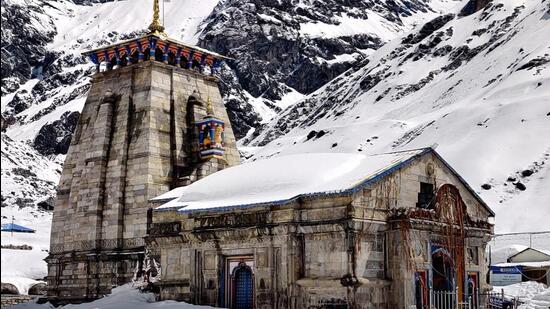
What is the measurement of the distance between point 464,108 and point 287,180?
8927cm

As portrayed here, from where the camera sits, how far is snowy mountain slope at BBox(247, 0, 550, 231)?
84.9 meters

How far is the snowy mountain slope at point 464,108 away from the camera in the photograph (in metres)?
84.9

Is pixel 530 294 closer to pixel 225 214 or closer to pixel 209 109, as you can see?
pixel 209 109

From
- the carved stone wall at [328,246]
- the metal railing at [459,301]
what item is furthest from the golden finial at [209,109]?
the metal railing at [459,301]

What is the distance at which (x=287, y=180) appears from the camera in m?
26.6

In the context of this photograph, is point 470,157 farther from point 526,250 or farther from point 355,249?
point 355,249

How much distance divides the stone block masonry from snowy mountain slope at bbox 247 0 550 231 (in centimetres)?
4246

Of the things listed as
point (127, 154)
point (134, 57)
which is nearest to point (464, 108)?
point (134, 57)

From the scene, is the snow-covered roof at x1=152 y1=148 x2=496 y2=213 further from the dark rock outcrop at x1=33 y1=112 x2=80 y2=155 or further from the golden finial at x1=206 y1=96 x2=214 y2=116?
the dark rock outcrop at x1=33 y1=112 x2=80 y2=155

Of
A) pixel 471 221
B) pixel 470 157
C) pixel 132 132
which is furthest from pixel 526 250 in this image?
pixel 470 157

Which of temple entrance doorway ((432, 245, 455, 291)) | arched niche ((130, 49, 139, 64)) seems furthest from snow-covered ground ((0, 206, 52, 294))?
temple entrance doorway ((432, 245, 455, 291))

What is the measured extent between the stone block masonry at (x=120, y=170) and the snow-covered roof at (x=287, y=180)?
11.9ft

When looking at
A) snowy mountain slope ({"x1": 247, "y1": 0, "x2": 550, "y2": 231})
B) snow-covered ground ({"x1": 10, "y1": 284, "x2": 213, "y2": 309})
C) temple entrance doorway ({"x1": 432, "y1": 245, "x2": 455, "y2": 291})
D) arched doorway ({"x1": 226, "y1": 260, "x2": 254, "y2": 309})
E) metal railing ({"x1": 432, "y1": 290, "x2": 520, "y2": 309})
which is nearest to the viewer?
metal railing ({"x1": 432, "y1": 290, "x2": 520, "y2": 309})

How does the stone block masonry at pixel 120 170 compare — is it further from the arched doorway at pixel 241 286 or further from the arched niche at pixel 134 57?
the arched doorway at pixel 241 286
